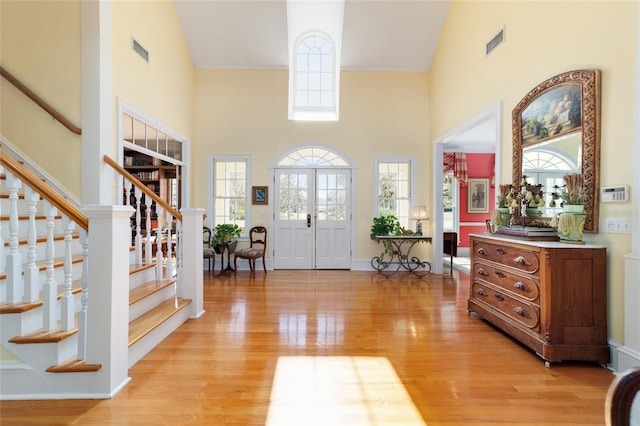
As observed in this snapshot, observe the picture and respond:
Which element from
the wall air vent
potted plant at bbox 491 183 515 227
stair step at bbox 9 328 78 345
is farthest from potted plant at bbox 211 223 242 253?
potted plant at bbox 491 183 515 227

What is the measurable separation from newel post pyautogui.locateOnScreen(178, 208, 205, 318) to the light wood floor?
0.30 meters

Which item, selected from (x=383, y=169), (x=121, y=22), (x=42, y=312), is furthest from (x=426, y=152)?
(x=42, y=312)

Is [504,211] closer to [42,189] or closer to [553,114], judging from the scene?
[553,114]

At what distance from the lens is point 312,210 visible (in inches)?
249

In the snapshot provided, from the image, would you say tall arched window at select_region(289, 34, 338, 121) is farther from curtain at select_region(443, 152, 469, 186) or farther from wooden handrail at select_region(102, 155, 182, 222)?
curtain at select_region(443, 152, 469, 186)

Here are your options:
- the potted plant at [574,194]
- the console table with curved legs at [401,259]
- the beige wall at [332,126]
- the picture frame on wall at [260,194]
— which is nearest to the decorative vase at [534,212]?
the potted plant at [574,194]

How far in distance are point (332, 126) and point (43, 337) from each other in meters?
5.49

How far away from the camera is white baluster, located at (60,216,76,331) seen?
1891 mm

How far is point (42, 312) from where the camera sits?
1.96 metres

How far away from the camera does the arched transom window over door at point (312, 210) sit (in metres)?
6.28

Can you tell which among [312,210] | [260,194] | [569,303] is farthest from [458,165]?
[569,303]

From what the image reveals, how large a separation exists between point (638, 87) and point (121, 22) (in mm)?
5325

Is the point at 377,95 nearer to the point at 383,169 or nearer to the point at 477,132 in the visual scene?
the point at 383,169

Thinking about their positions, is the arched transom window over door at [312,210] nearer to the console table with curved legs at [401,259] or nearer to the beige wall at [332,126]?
the beige wall at [332,126]
